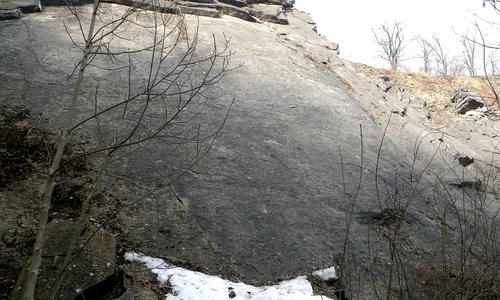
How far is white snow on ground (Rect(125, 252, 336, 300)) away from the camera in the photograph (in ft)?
12.7

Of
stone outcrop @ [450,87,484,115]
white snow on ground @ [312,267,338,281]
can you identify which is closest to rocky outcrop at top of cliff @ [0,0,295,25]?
stone outcrop @ [450,87,484,115]

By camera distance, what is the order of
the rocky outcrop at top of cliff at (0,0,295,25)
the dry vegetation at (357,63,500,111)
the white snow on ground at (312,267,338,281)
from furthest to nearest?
the dry vegetation at (357,63,500,111)
the rocky outcrop at top of cliff at (0,0,295,25)
the white snow on ground at (312,267,338,281)

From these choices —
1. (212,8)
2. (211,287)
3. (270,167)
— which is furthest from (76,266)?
(212,8)

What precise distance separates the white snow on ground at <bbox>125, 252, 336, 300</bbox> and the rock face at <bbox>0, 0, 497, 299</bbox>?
170 millimetres

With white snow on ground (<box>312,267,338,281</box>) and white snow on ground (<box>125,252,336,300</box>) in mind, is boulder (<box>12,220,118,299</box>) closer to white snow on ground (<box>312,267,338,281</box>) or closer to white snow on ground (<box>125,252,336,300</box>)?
white snow on ground (<box>125,252,336,300</box>)

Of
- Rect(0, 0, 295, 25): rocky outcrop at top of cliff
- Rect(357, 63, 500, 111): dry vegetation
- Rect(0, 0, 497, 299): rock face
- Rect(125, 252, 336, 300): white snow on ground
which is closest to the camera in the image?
Rect(125, 252, 336, 300): white snow on ground

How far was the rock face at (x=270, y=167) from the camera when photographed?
4586 mm

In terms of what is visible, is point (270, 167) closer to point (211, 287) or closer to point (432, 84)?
point (211, 287)

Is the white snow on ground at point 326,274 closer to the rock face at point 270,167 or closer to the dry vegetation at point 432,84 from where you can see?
the rock face at point 270,167

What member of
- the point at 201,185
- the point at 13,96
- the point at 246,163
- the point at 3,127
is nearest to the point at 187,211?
the point at 201,185

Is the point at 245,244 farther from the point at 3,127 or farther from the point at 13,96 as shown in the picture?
the point at 13,96

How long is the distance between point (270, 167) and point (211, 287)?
2372 millimetres

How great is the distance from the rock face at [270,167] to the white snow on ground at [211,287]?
6.7 inches

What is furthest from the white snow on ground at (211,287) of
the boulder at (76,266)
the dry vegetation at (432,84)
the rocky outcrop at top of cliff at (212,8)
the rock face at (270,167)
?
the dry vegetation at (432,84)
